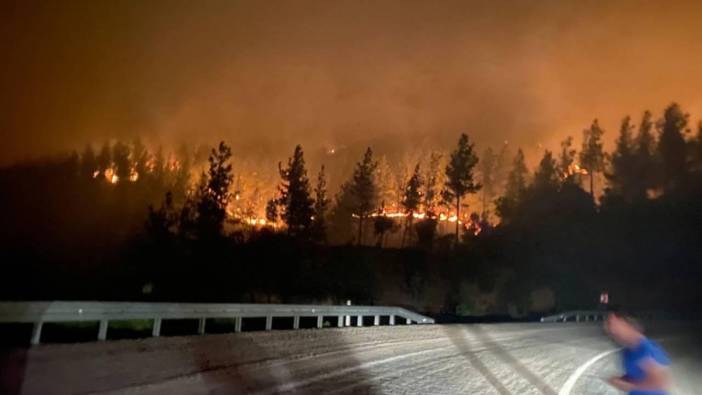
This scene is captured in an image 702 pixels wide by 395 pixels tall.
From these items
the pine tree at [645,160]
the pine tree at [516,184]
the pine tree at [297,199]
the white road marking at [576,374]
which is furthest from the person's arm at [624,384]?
the pine tree at [645,160]

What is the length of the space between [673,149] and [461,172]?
41.8m

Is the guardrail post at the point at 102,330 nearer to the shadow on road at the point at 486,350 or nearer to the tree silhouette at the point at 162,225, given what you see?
the shadow on road at the point at 486,350

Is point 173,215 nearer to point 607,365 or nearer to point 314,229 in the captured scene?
point 314,229

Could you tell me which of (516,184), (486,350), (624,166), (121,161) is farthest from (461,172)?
(486,350)

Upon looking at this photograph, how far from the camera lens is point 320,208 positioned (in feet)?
289

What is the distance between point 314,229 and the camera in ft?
268

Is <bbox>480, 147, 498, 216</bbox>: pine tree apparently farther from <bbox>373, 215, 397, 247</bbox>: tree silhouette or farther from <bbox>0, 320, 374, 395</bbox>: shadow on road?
<bbox>0, 320, 374, 395</bbox>: shadow on road

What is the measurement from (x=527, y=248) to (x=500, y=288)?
1292cm

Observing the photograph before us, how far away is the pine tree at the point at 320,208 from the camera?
8169 centimetres

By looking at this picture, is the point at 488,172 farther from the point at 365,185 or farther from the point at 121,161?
the point at 121,161

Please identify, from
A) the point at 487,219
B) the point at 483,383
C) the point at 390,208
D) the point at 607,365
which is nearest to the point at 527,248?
the point at 487,219

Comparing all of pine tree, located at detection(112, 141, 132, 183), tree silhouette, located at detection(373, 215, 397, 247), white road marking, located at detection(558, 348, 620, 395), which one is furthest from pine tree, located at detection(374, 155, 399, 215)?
white road marking, located at detection(558, 348, 620, 395)

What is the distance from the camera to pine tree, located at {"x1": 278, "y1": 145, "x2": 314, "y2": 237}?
80.8m

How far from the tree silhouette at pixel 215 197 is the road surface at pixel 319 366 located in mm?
45237
